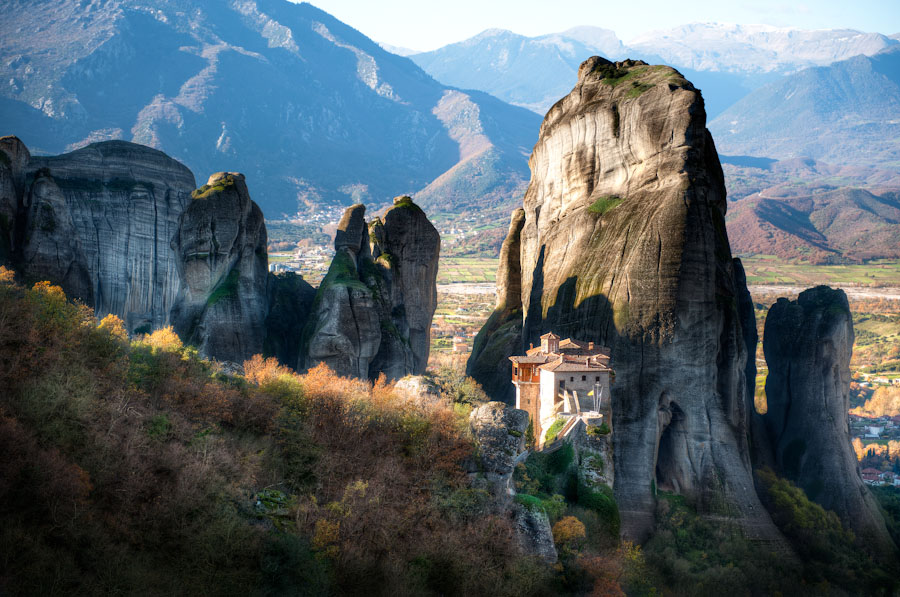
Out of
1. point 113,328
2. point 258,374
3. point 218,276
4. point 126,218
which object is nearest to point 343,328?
point 218,276

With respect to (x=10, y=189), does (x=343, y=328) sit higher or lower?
lower

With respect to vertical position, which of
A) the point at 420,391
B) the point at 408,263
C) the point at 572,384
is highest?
Answer: the point at 408,263

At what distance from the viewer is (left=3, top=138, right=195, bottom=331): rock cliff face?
5347 centimetres

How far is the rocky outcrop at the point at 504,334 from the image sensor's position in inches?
2163

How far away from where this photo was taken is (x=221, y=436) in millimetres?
26125

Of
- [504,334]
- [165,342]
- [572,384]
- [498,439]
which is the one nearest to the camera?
[498,439]

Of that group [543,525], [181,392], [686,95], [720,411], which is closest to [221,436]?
[181,392]

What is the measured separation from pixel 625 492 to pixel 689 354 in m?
8.75

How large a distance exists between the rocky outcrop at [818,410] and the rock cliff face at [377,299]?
28.1m

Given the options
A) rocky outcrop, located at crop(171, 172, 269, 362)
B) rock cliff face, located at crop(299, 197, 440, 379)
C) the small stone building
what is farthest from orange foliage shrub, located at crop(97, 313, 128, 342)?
the small stone building

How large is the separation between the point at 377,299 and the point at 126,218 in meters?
21.2

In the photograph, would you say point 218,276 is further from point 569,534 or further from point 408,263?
point 569,534

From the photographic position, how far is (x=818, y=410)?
4756 centimetres

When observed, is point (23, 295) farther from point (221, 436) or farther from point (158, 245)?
point (158, 245)
